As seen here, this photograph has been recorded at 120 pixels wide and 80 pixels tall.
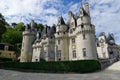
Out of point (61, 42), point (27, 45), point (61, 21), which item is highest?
point (61, 21)

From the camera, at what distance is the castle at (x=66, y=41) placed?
33.0 m

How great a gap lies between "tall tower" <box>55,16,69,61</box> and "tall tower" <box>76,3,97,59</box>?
417cm

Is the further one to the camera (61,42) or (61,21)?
(61,21)

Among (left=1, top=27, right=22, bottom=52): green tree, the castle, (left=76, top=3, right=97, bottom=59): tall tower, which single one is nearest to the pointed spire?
the castle

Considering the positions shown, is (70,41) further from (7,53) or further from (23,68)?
(7,53)

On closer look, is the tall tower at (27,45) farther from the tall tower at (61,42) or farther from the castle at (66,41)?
the tall tower at (61,42)

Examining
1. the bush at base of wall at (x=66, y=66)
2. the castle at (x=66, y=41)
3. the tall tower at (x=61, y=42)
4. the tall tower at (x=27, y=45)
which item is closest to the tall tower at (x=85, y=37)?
the castle at (x=66, y=41)

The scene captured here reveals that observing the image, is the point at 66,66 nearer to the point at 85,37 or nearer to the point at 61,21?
the point at 85,37

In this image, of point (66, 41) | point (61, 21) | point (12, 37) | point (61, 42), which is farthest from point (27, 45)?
point (12, 37)

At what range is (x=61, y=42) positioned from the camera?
38.1 meters

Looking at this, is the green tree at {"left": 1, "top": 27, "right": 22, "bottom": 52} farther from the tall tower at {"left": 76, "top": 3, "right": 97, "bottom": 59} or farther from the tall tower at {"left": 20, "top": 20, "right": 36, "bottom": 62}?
the tall tower at {"left": 76, "top": 3, "right": 97, "bottom": 59}

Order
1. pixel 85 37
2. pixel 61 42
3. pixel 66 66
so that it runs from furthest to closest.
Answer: pixel 61 42 < pixel 85 37 < pixel 66 66

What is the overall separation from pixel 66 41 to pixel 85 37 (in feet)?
21.3

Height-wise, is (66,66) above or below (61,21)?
below
